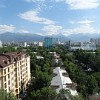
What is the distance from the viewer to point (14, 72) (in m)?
29.6

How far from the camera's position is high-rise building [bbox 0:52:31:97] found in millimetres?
25753

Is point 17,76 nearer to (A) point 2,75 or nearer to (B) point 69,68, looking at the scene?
(A) point 2,75

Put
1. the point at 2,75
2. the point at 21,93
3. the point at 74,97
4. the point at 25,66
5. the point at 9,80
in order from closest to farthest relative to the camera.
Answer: the point at 74,97 → the point at 2,75 → the point at 9,80 → the point at 21,93 → the point at 25,66

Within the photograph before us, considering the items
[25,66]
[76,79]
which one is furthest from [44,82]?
[25,66]

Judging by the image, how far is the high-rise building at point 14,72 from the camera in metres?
25.8

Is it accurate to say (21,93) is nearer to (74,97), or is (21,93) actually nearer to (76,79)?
(76,79)

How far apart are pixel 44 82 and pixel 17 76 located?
202 inches

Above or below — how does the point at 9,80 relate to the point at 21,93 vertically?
above

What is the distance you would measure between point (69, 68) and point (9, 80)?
12.4 meters

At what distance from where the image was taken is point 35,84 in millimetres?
26359

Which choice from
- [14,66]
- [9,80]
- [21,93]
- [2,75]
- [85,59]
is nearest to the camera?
[2,75]

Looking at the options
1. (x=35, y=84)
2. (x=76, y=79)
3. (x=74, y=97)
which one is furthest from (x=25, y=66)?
(x=74, y=97)

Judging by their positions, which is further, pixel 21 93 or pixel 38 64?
pixel 38 64

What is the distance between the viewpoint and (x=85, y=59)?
5622 cm
